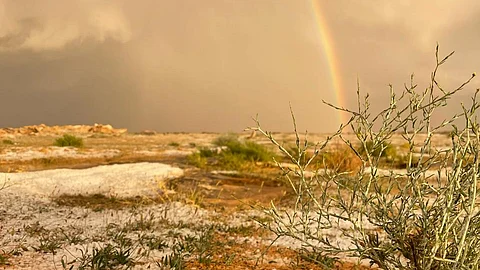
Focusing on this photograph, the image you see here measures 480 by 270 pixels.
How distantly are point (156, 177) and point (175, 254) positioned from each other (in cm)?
551

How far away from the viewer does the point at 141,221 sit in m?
5.15

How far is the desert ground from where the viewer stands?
153 inches

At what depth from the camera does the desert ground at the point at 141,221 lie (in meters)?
3.89

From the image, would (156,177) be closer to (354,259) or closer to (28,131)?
(354,259)

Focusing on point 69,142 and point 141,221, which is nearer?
point 141,221

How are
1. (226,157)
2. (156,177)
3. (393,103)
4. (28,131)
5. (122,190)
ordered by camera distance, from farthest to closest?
(28,131)
(226,157)
(156,177)
(122,190)
(393,103)

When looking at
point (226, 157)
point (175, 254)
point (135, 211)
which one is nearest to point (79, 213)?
point (135, 211)

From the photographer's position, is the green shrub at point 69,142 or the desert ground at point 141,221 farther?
the green shrub at point 69,142

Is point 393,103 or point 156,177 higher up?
point 393,103

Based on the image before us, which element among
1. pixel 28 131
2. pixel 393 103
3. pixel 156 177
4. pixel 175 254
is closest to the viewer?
pixel 393 103

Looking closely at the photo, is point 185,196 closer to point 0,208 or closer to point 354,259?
point 0,208

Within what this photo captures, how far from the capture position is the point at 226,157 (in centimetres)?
1169

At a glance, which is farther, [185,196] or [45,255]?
[185,196]

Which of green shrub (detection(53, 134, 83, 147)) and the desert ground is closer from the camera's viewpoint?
the desert ground
